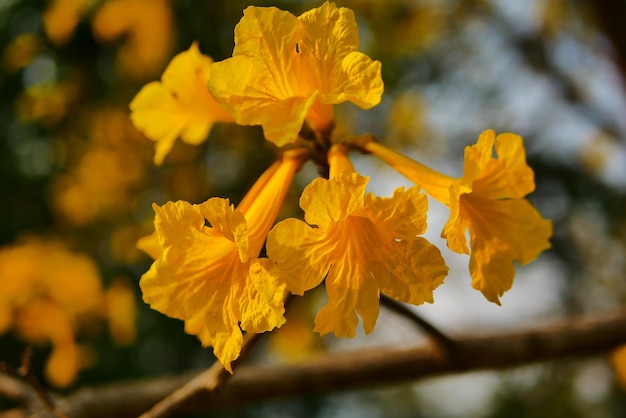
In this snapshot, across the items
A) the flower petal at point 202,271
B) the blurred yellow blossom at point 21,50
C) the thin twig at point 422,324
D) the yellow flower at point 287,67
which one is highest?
the yellow flower at point 287,67

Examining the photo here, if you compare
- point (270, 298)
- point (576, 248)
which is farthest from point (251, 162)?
point (270, 298)

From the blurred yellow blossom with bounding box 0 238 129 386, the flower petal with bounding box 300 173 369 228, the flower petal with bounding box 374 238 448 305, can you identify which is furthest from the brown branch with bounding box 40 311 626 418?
the flower petal with bounding box 300 173 369 228

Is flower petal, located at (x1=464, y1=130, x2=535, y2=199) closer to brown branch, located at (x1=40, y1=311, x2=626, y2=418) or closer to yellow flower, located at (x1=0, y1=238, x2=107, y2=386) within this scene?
brown branch, located at (x1=40, y1=311, x2=626, y2=418)

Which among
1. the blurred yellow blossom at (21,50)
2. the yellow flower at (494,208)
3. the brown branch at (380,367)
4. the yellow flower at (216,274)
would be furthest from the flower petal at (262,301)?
the blurred yellow blossom at (21,50)

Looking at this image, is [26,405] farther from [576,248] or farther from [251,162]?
[576,248]

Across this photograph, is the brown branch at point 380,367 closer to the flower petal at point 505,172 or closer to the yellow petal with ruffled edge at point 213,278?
the flower petal at point 505,172

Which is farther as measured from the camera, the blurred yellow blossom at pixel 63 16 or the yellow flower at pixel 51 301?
the blurred yellow blossom at pixel 63 16

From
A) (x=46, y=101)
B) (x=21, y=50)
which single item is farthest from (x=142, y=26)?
(x=46, y=101)
